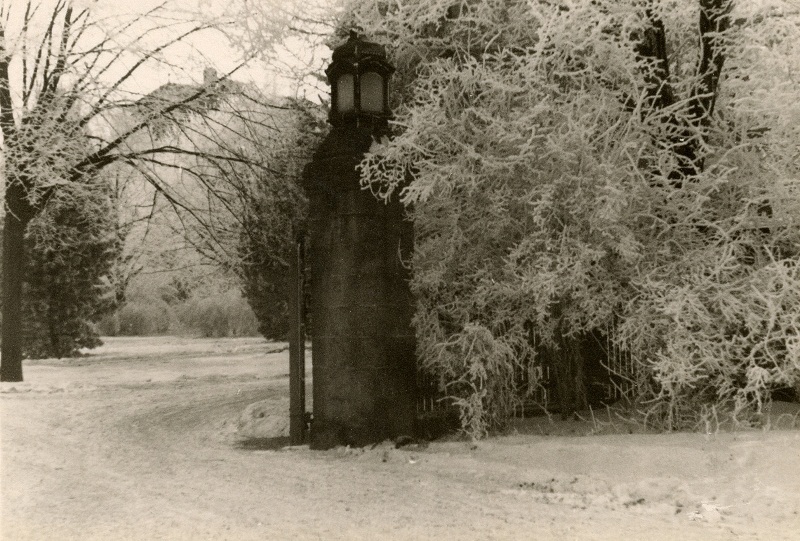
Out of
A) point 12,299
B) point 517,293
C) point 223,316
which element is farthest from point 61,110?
point 223,316

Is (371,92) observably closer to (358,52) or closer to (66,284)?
(358,52)

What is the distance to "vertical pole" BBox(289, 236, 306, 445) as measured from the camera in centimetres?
764

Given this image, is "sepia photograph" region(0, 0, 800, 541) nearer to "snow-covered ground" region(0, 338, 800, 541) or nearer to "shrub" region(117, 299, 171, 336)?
"snow-covered ground" region(0, 338, 800, 541)

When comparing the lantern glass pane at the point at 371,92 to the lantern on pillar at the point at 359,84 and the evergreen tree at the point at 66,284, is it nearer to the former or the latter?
the lantern on pillar at the point at 359,84

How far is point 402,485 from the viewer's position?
576 centimetres

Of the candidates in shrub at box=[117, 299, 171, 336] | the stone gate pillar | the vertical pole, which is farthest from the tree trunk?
shrub at box=[117, 299, 171, 336]

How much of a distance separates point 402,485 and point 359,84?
13.0 feet

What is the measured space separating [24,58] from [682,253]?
11797mm

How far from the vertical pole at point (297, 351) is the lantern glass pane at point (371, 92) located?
5.15 feet

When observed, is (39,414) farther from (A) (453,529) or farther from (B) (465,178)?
(A) (453,529)

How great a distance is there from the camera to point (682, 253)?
7.37m

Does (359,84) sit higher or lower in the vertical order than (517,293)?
higher

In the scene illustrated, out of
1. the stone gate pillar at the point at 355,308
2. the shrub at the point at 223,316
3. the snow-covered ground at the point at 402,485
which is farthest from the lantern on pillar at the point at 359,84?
the shrub at the point at 223,316

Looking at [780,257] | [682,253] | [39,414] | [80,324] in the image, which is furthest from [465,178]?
[80,324]
